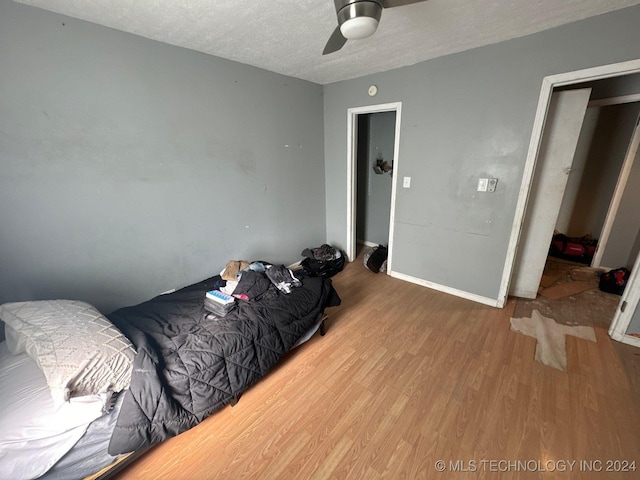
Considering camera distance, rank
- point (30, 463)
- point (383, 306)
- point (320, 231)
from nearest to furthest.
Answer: point (30, 463), point (383, 306), point (320, 231)

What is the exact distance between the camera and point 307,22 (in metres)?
1.59

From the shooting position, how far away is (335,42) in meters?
1.42

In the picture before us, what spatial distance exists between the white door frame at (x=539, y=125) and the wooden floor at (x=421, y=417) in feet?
1.89

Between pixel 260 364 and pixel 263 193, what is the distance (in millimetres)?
1790

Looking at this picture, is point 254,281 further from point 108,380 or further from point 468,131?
point 468,131

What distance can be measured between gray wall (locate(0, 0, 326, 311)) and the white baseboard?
1.81m

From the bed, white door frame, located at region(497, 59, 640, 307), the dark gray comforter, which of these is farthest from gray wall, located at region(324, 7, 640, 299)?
the bed

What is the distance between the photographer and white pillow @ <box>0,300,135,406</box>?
1.01 m

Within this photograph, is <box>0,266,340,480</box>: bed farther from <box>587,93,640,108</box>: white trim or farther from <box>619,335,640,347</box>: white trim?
<box>587,93,640,108</box>: white trim

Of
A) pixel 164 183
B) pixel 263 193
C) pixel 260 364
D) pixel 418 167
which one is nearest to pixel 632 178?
pixel 418 167

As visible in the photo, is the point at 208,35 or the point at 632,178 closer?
the point at 208,35

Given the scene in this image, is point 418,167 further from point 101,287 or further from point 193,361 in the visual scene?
point 101,287

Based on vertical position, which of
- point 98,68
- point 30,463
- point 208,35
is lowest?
point 30,463

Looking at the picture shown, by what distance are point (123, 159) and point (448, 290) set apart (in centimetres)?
321
